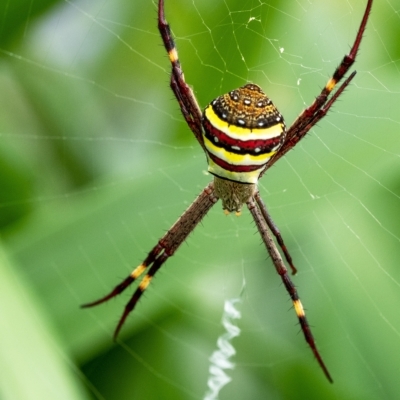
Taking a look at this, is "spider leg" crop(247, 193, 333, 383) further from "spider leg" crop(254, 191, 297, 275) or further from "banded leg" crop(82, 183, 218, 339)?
"banded leg" crop(82, 183, 218, 339)

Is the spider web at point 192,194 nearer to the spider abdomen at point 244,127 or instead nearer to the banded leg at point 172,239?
the banded leg at point 172,239

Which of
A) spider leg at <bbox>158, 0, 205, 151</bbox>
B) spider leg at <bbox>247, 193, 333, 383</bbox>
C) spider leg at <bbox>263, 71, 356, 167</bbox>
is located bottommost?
spider leg at <bbox>247, 193, 333, 383</bbox>

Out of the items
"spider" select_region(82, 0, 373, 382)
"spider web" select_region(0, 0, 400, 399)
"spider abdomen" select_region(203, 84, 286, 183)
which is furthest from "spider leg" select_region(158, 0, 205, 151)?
"spider web" select_region(0, 0, 400, 399)

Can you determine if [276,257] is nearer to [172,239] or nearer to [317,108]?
[172,239]

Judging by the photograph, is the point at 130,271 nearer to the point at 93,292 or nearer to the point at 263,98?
the point at 93,292

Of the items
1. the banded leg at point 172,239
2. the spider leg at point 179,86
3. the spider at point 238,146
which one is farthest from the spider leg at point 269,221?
the spider leg at point 179,86

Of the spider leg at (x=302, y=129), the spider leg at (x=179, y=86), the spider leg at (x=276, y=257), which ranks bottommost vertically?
the spider leg at (x=276, y=257)
